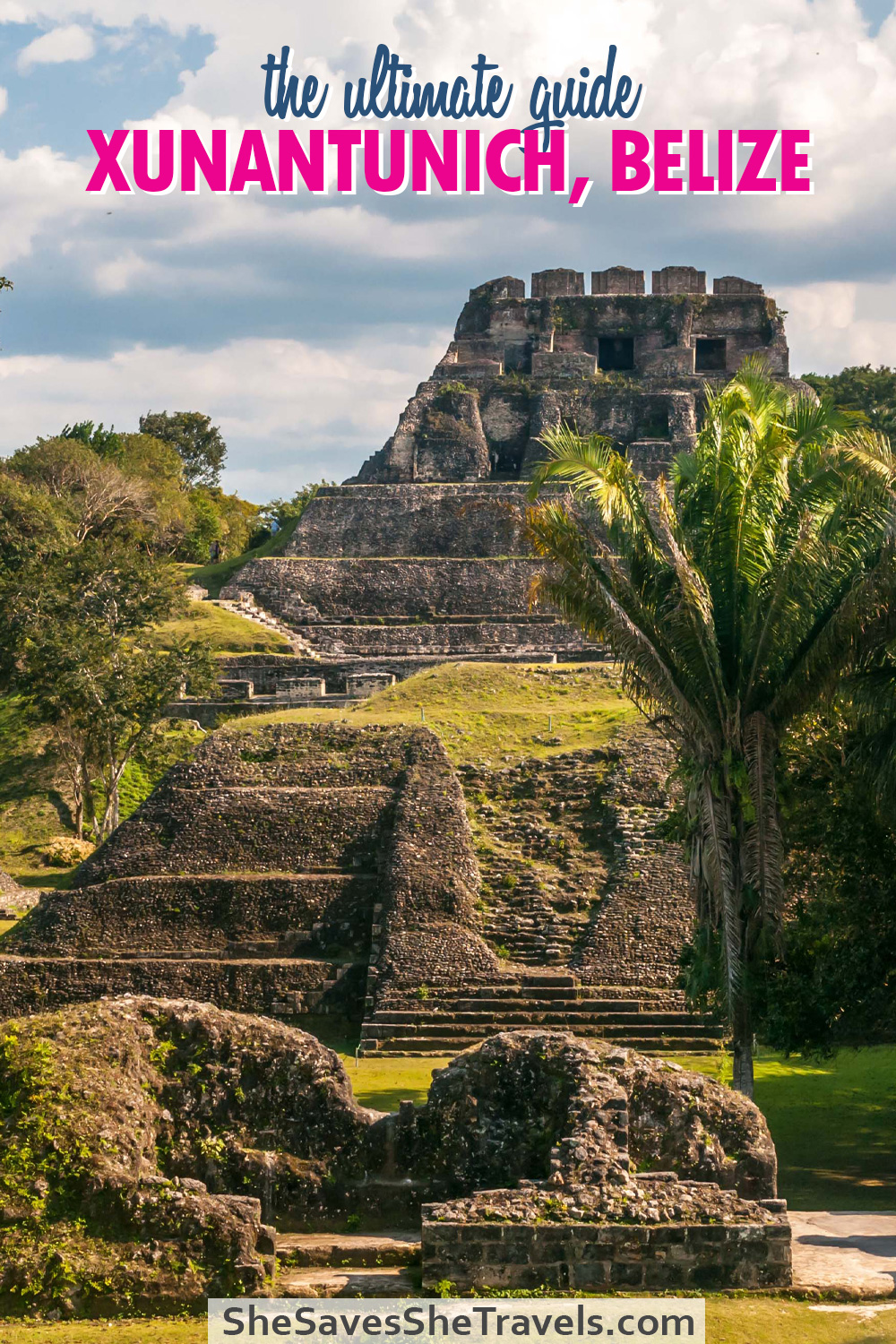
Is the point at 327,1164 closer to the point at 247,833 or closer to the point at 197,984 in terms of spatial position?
the point at 197,984

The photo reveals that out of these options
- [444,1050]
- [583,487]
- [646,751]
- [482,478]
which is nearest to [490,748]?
[646,751]

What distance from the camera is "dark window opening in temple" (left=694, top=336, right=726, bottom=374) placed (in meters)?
50.1

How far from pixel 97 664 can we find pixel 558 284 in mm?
24218

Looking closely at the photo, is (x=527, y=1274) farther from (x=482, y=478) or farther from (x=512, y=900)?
(x=482, y=478)

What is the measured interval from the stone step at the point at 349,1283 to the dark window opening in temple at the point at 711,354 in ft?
140

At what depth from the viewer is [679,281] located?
2007 inches

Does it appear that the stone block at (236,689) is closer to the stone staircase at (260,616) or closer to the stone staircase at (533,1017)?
the stone staircase at (260,616)

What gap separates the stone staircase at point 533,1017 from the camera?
20.1 meters

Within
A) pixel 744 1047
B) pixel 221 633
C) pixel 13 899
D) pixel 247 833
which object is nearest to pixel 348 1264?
pixel 744 1047

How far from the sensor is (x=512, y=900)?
2253cm

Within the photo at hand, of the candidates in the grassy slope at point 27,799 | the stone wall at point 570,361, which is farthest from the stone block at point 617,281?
the grassy slope at point 27,799

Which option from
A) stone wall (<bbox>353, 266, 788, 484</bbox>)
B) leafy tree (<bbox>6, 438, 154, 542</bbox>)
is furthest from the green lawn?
leafy tree (<bbox>6, 438, 154, 542</bbox>)

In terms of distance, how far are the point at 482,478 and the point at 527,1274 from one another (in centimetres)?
3725

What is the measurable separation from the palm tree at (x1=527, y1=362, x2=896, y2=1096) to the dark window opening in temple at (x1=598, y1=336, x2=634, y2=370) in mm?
36047
